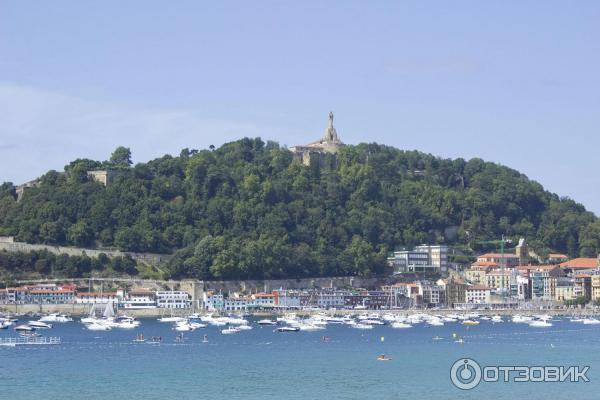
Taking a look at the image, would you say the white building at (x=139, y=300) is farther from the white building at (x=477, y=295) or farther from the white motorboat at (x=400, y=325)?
the white building at (x=477, y=295)

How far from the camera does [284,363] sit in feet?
177

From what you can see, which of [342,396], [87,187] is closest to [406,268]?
[87,187]

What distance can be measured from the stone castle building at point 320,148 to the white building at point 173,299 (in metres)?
31.4

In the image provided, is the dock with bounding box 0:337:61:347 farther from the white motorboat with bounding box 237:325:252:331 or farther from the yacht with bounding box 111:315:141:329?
the white motorboat with bounding box 237:325:252:331

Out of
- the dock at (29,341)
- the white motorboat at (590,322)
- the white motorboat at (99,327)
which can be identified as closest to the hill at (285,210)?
the white motorboat at (99,327)

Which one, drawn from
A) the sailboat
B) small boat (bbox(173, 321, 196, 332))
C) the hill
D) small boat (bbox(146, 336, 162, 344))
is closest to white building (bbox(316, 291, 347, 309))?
the hill

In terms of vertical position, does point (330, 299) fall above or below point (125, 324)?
above

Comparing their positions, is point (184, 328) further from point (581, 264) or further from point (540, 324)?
point (581, 264)

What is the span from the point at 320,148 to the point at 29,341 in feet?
227

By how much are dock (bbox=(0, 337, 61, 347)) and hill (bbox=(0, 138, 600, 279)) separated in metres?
33.0

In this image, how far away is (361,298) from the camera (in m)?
103

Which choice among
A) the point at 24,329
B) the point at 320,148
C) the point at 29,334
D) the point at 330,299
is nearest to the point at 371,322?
the point at 330,299

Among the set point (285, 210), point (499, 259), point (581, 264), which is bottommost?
point (581, 264)

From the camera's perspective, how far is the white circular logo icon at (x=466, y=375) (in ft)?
145
